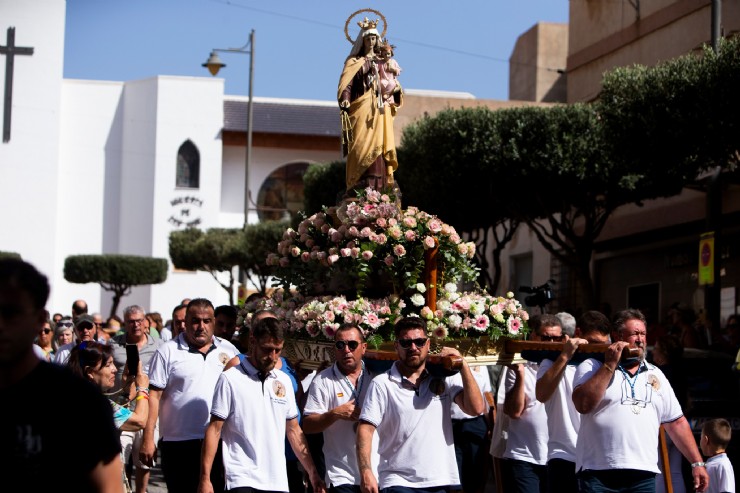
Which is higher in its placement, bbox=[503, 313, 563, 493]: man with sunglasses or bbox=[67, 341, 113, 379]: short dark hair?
bbox=[67, 341, 113, 379]: short dark hair

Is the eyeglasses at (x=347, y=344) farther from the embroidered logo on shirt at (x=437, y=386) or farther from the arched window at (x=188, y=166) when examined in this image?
the arched window at (x=188, y=166)

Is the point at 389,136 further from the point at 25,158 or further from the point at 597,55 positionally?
the point at 25,158

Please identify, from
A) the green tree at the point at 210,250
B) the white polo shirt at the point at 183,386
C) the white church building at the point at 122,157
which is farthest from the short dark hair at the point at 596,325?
the white church building at the point at 122,157

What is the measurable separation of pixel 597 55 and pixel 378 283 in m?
24.0

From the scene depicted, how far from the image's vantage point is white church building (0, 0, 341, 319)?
57.1 metres

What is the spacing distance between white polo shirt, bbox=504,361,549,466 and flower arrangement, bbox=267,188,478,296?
1.50 meters

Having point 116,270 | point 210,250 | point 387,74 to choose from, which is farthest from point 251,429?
point 116,270

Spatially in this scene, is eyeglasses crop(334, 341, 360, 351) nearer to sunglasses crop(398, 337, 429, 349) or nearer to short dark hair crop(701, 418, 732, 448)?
sunglasses crop(398, 337, 429, 349)

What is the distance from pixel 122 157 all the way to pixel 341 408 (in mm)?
52283

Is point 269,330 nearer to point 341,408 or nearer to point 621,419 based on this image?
point 341,408

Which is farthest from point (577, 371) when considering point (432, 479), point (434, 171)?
point (434, 171)

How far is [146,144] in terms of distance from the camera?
5766cm

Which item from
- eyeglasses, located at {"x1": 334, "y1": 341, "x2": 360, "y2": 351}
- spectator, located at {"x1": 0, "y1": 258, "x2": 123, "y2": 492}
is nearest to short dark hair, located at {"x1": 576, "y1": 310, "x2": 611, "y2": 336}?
eyeglasses, located at {"x1": 334, "y1": 341, "x2": 360, "y2": 351}

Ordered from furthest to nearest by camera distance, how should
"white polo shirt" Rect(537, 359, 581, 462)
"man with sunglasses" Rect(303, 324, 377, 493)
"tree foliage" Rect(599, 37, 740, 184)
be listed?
"tree foliage" Rect(599, 37, 740, 184) → "white polo shirt" Rect(537, 359, 581, 462) → "man with sunglasses" Rect(303, 324, 377, 493)
